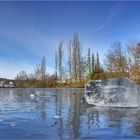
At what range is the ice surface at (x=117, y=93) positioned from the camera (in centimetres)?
1399

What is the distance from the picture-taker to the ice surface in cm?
1399

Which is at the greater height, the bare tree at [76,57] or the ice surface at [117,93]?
the bare tree at [76,57]

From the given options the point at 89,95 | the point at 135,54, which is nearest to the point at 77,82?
the point at 135,54

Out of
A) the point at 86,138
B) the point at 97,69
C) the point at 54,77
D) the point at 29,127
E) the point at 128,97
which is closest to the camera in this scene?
the point at 86,138

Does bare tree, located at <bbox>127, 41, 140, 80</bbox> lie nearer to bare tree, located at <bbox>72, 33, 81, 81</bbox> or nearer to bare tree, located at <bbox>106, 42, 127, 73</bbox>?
bare tree, located at <bbox>106, 42, 127, 73</bbox>

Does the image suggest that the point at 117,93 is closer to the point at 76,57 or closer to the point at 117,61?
the point at 117,61

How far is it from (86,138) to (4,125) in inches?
114

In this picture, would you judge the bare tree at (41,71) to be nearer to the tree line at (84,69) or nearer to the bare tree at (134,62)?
the tree line at (84,69)

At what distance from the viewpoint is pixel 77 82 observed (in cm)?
7019

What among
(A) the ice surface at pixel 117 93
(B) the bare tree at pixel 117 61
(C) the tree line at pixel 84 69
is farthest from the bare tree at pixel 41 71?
(A) the ice surface at pixel 117 93

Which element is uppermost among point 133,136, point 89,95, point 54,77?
point 54,77

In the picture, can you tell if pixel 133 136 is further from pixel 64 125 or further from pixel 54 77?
pixel 54 77

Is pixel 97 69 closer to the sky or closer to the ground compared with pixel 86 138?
closer to the sky

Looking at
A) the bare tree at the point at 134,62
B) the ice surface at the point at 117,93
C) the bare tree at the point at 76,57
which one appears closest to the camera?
the ice surface at the point at 117,93
